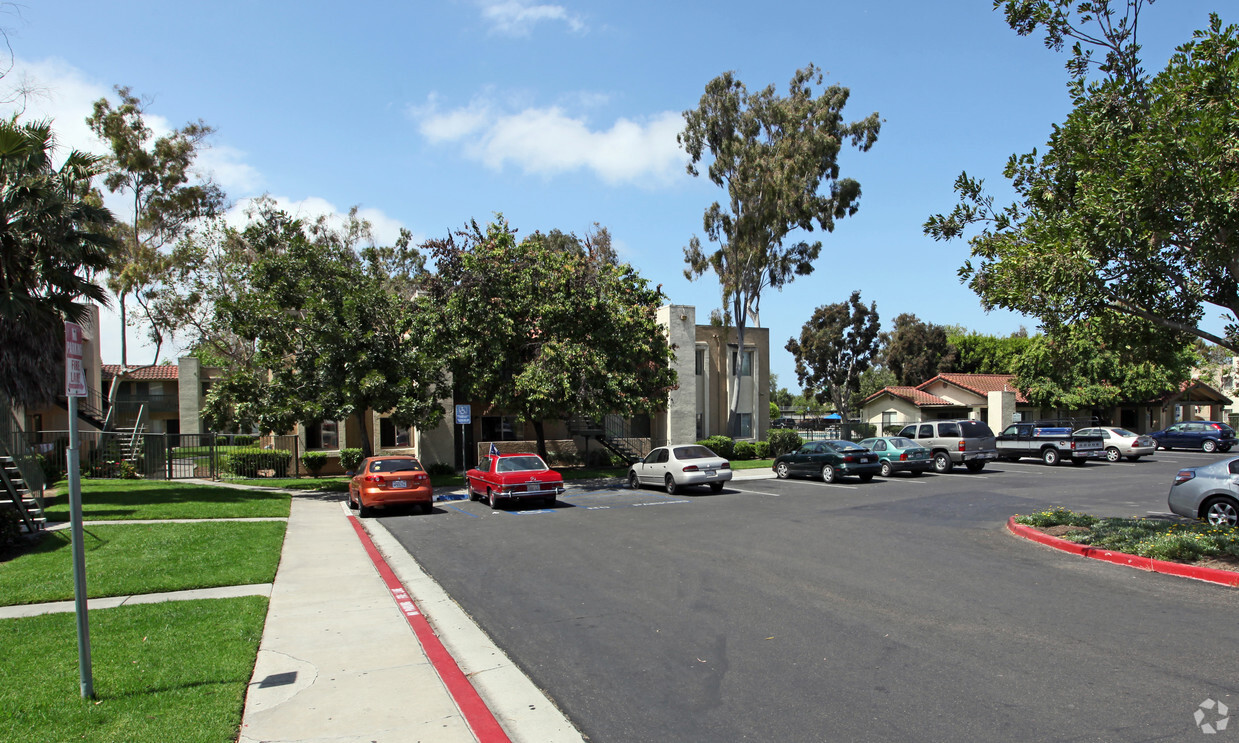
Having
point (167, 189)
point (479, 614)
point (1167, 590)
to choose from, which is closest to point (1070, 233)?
point (1167, 590)

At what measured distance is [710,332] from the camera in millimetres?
38188

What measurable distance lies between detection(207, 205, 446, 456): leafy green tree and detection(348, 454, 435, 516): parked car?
444 cm

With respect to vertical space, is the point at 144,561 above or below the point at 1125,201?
below

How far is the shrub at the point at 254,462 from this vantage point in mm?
29062

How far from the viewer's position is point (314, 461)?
2911 centimetres

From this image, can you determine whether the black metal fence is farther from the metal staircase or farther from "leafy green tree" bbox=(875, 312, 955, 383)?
"leafy green tree" bbox=(875, 312, 955, 383)

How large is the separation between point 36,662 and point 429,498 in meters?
11.6

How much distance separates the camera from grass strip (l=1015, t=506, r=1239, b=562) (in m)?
9.82

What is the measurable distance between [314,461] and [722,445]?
17.5m

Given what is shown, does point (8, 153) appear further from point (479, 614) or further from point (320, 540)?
point (479, 614)

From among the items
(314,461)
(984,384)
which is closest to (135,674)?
(314,461)

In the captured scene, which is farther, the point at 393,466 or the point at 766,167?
the point at 766,167
